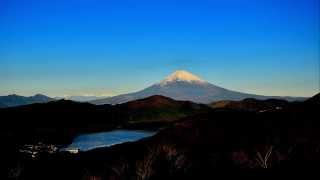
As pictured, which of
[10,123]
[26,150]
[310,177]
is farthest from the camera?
[10,123]

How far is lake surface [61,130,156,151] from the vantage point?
494 feet

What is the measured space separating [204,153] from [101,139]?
83.3 meters

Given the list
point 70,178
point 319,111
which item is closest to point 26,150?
point 70,178

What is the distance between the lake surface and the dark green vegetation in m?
38.8

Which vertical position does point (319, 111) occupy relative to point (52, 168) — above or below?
above

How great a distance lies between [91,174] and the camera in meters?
85.6

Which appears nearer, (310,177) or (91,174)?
(310,177)

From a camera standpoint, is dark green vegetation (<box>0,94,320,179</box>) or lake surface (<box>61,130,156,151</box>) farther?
lake surface (<box>61,130,156,151</box>)

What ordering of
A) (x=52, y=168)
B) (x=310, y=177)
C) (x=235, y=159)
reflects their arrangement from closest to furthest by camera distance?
(x=310, y=177)
(x=235, y=159)
(x=52, y=168)

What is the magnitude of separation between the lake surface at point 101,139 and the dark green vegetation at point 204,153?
38809 millimetres

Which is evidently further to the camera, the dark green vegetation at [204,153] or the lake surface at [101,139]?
the lake surface at [101,139]

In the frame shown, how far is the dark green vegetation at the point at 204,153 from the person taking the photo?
265ft

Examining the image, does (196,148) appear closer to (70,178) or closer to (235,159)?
(235,159)

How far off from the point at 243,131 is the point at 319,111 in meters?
17.2
